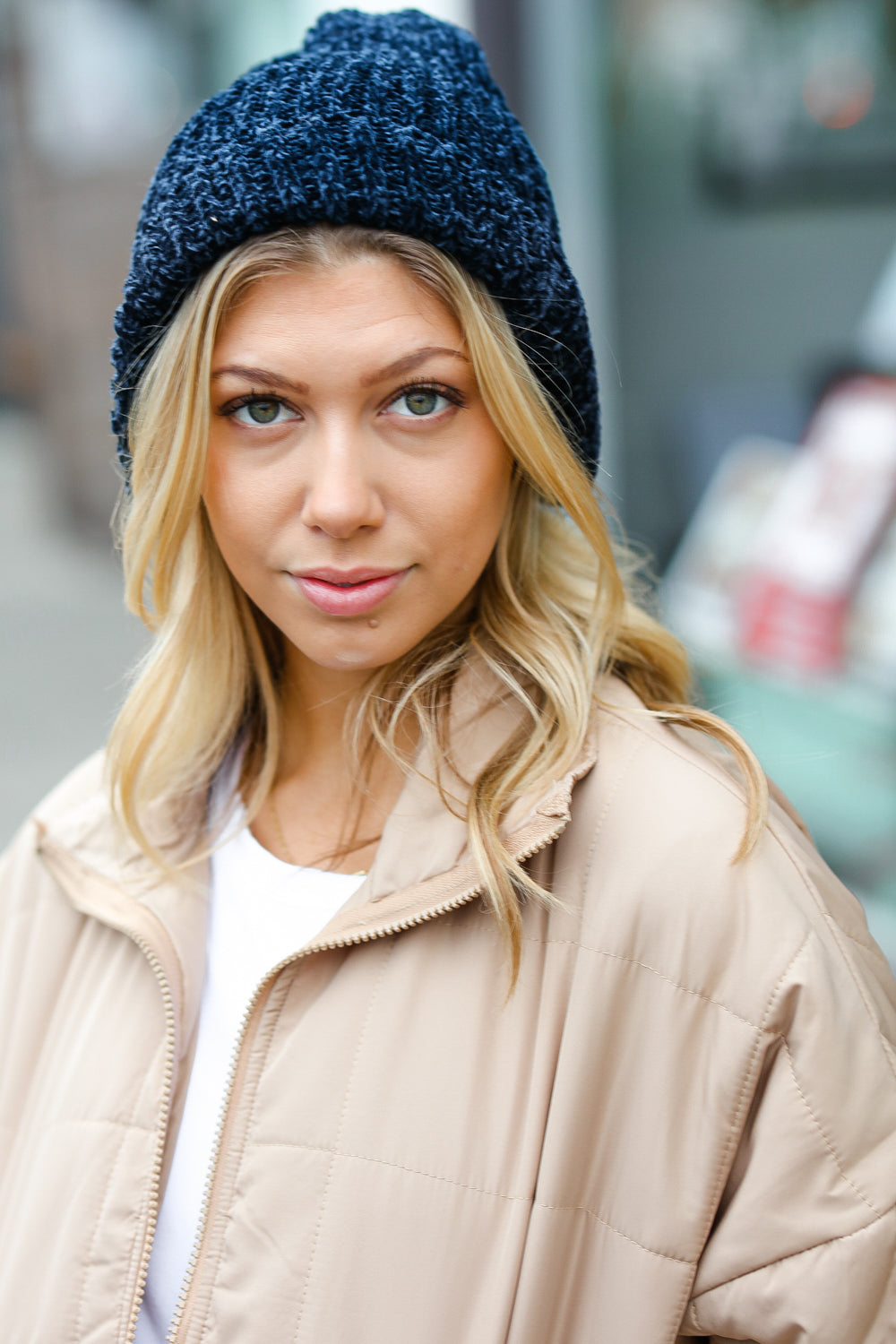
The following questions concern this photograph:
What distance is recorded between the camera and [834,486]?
2.58m

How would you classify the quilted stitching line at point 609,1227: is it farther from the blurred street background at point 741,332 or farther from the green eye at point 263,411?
the blurred street background at point 741,332

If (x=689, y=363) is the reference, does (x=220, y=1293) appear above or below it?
below

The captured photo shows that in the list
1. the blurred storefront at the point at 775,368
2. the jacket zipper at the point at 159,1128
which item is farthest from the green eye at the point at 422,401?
the blurred storefront at the point at 775,368

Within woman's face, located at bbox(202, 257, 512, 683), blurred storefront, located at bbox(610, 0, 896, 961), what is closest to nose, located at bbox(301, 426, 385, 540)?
woman's face, located at bbox(202, 257, 512, 683)

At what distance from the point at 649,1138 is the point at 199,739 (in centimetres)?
68

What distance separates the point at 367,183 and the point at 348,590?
0.34 metres

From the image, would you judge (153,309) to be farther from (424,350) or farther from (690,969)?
(690,969)

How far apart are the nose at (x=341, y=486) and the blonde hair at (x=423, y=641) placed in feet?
0.39

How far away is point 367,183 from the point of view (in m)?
1.05

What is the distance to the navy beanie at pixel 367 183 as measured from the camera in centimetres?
105

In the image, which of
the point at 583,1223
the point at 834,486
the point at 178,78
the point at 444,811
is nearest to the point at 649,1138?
the point at 583,1223

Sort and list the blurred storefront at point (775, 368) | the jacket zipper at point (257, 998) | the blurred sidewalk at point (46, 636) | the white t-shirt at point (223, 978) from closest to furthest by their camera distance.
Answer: the jacket zipper at point (257, 998) < the white t-shirt at point (223, 978) < the blurred storefront at point (775, 368) < the blurred sidewalk at point (46, 636)

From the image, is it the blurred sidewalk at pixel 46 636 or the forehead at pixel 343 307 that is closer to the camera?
the forehead at pixel 343 307

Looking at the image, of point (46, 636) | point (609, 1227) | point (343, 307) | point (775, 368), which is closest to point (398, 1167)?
point (609, 1227)
